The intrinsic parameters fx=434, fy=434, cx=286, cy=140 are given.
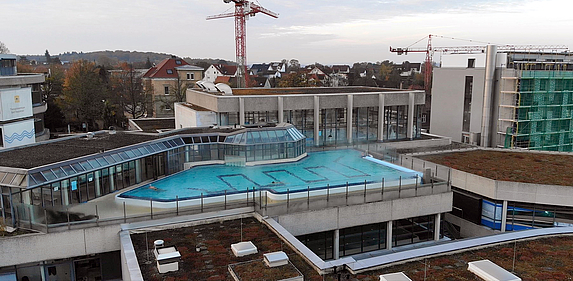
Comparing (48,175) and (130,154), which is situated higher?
(130,154)

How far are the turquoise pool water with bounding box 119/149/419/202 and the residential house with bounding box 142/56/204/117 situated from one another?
45.8m

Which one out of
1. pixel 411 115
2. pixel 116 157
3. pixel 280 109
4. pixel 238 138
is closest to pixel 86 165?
pixel 116 157

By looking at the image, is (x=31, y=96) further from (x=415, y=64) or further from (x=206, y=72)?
(x=415, y=64)

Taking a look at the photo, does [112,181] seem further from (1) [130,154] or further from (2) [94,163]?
(1) [130,154]

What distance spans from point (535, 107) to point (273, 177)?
38.8 meters

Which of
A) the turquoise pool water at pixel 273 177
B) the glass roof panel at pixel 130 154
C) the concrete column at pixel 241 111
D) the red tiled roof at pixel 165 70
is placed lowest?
the turquoise pool water at pixel 273 177

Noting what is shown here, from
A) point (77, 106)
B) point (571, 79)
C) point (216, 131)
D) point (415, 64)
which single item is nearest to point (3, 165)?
point (216, 131)

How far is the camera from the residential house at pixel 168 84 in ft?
242

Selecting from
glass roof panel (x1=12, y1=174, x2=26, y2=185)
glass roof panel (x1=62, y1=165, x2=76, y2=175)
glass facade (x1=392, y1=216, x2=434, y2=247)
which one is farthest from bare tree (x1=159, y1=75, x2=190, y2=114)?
glass facade (x1=392, y1=216, x2=434, y2=247)

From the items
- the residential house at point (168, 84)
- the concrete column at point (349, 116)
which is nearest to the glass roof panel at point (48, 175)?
the concrete column at point (349, 116)

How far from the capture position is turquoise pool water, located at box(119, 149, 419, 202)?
926 inches

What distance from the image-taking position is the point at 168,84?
77.3m

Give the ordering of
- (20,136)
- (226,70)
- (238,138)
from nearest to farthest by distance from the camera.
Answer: (238,138), (20,136), (226,70)

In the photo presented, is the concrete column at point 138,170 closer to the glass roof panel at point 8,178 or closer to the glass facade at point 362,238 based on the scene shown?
the glass roof panel at point 8,178
